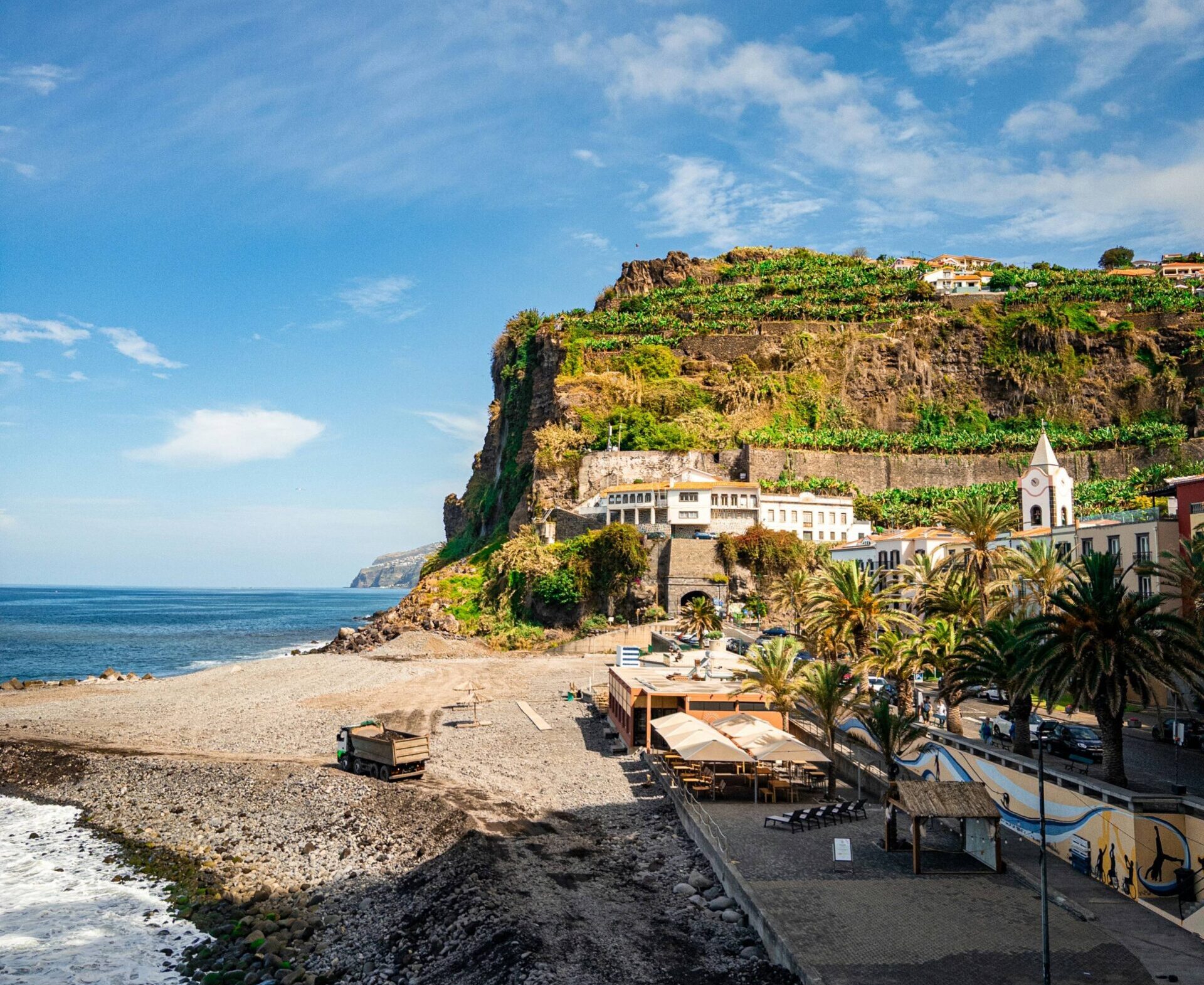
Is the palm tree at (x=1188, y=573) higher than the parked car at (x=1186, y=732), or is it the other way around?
the palm tree at (x=1188, y=573)

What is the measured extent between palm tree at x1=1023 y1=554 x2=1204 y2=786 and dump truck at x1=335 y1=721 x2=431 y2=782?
745 inches

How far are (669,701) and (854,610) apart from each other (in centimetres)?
706

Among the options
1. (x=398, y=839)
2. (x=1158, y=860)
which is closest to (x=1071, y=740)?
(x=1158, y=860)

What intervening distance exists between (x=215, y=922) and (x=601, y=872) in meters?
8.24

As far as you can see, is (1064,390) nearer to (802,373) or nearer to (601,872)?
Result: (802,373)

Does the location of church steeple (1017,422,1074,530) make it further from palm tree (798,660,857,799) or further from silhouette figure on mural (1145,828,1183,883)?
silhouette figure on mural (1145,828,1183,883)

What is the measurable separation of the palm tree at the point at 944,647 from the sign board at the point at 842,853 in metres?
9.40

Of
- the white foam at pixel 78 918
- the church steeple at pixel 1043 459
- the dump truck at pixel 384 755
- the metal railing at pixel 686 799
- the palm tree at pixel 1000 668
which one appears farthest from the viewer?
the church steeple at pixel 1043 459

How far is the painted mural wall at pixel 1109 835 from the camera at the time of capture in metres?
15.7

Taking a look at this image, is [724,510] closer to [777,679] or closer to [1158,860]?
[777,679]

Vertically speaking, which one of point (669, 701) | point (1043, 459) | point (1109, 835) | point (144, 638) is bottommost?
point (144, 638)

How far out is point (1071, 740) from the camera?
84.8ft

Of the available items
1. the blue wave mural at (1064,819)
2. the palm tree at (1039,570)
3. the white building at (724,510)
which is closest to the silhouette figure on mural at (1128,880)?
the blue wave mural at (1064,819)

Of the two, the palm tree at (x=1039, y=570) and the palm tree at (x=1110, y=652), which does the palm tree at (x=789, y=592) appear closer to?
the palm tree at (x=1039, y=570)
